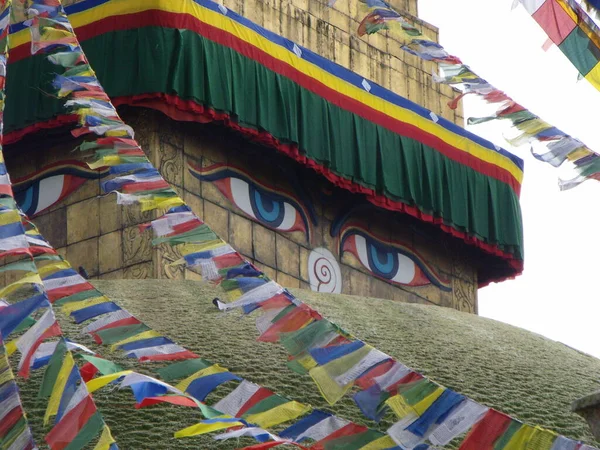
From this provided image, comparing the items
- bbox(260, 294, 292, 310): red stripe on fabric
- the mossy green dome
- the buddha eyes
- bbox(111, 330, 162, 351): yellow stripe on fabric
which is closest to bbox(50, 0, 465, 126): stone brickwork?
the buddha eyes

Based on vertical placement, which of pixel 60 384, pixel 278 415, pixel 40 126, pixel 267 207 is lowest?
pixel 278 415

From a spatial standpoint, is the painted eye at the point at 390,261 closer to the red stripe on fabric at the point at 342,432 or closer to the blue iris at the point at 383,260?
the blue iris at the point at 383,260

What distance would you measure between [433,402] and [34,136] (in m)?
7.14

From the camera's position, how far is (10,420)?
5.95 m

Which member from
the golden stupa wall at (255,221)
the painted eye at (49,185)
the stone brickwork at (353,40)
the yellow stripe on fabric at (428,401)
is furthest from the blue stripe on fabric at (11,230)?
the stone brickwork at (353,40)

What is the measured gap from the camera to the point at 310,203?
1261 cm

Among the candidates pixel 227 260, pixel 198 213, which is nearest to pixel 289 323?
pixel 227 260

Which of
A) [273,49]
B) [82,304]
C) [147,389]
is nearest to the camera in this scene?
[147,389]

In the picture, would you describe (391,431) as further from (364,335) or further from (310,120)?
(310,120)

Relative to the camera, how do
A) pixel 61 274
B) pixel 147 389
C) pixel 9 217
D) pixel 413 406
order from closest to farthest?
1. pixel 147 389
2. pixel 413 406
3. pixel 9 217
4. pixel 61 274

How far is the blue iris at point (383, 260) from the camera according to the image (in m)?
13.0

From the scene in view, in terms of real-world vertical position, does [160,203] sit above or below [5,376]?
above

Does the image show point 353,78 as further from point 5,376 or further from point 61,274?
point 5,376

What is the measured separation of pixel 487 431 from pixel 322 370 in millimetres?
753
